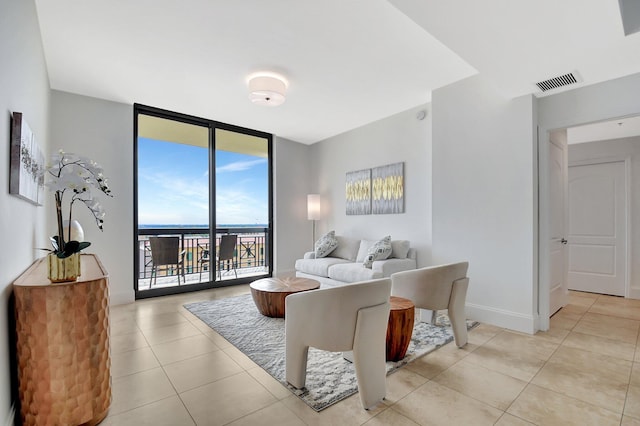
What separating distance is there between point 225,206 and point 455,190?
3760mm

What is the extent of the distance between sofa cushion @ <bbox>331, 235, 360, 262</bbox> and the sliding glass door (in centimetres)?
144

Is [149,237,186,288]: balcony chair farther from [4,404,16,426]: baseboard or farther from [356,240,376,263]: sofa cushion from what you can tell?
[4,404,16,426]: baseboard

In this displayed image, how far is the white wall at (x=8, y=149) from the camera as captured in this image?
4.83ft

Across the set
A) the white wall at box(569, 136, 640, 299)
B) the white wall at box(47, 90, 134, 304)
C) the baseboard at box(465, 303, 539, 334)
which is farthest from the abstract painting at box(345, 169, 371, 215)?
the white wall at box(569, 136, 640, 299)

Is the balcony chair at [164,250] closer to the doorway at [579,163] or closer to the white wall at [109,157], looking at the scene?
the white wall at [109,157]

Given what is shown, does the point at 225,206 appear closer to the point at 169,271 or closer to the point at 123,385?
the point at 169,271

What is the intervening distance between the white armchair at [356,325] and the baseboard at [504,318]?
2.00 metres

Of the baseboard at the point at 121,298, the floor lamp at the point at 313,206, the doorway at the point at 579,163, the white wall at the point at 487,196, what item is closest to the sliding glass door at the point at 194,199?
the baseboard at the point at 121,298

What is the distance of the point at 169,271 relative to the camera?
18.4 feet

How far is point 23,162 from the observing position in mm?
1836

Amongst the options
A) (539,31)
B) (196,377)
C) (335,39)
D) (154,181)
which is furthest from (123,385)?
(539,31)

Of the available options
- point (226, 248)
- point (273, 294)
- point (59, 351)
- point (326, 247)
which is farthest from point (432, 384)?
point (226, 248)

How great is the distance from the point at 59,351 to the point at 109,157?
334cm

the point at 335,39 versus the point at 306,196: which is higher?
the point at 335,39
